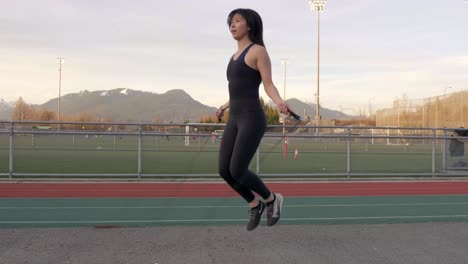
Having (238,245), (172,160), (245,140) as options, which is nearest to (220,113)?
(245,140)

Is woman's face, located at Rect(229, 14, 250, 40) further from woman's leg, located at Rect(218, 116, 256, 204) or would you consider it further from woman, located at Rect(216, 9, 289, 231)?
woman's leg, located at Rect(218, 116, 256, 204)

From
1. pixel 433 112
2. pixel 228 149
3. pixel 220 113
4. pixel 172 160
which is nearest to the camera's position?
pixel 228 149

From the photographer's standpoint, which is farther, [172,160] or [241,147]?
[172,160]

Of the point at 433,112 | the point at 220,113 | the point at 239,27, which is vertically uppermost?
the point at 433,112

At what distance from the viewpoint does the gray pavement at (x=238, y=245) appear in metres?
5.60

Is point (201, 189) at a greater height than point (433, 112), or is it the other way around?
point (433, 112)

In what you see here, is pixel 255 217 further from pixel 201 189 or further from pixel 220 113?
pixel 201 189

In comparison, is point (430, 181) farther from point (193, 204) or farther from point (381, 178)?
point (193, 204)

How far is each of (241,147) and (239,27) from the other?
1074 mm

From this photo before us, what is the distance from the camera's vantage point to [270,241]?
6.37 m

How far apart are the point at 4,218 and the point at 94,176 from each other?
20.1 feet

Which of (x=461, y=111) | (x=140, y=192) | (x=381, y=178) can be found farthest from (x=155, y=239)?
(x=461, y=111)

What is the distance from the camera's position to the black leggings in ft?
16.0

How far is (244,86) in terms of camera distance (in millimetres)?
4898
